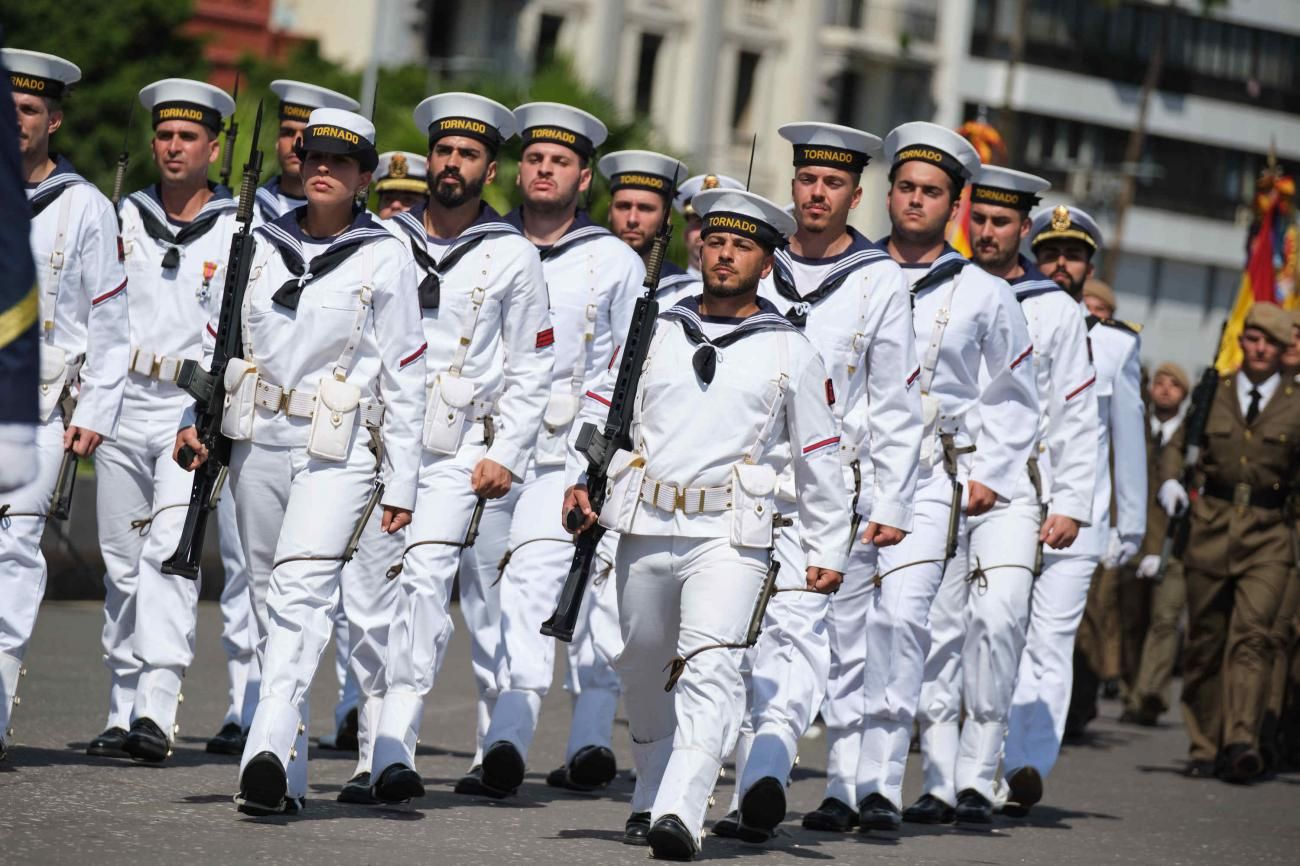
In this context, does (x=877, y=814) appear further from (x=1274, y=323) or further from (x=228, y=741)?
(x=1274, y=323)

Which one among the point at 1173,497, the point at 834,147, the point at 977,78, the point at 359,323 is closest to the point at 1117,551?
the point at 1173,497

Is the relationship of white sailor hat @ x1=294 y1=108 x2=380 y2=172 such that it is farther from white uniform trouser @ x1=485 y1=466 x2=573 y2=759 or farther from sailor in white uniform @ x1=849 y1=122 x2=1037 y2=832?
sailor in white uniform @ x1=849 y1=122 x2=1037 y2=832

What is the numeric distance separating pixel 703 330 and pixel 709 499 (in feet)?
2.08

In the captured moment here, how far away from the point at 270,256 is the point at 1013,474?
366 cm

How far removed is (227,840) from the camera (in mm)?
8062

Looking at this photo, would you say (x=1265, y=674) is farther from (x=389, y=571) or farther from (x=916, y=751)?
(x=389, y=571)

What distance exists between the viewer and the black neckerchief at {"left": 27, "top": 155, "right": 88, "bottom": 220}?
9742 millimetres

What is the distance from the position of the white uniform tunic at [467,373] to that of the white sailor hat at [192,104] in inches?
41.9

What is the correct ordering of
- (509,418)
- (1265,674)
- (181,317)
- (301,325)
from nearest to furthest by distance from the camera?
(301,325), (509,418), (181,317), (1265,674)

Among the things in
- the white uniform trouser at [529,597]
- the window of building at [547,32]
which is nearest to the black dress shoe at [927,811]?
the white uniform trouser at [529,597]

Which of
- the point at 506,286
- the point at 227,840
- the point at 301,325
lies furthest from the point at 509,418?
the point at 227,840

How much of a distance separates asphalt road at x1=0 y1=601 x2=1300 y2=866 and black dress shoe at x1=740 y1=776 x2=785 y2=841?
4.9 inches

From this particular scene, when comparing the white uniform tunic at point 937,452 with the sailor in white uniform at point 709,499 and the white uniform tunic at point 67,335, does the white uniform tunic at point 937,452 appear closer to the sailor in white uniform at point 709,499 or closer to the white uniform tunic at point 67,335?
the sailor in white uniform at point 709,499

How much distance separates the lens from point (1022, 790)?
11.4 metres
